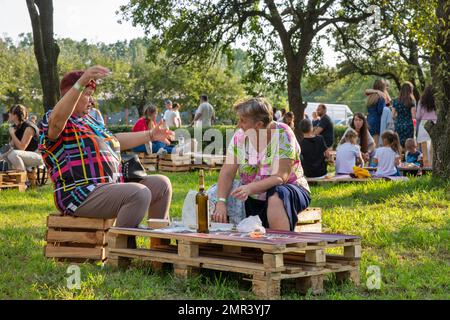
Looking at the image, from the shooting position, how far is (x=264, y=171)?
18.9 feet

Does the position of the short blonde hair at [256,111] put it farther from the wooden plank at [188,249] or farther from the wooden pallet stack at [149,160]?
the wooden pallet stack at [149,160]

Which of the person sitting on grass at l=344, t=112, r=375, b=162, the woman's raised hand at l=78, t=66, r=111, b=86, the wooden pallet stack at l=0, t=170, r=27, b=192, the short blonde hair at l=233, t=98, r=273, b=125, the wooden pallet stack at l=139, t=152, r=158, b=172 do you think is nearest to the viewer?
the woman's raised hand at l=78, t=66, r=111, b=86

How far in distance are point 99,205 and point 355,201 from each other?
463 cm

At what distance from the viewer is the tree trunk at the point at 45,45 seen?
47.6 feet

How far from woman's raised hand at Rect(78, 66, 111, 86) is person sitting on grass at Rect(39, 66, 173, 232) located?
0.14 m

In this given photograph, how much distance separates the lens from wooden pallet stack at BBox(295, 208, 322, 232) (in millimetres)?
6395

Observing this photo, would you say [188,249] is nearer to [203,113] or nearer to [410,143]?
[410,143]

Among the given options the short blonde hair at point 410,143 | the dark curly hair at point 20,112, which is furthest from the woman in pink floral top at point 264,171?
the short blonde hair at point 410,143

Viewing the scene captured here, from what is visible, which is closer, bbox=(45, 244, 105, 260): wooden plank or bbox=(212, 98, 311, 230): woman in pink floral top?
bbox=(212, 98, 311, 230): woman in pink floral top

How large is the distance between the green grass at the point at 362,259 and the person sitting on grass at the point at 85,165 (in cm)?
46

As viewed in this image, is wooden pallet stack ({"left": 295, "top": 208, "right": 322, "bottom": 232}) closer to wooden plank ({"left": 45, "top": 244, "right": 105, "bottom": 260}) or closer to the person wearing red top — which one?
wooden plank ({"left": 45, "top": 244, "right": 105, "bottom": 260})

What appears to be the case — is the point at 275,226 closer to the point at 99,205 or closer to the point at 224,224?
the point at 224,224

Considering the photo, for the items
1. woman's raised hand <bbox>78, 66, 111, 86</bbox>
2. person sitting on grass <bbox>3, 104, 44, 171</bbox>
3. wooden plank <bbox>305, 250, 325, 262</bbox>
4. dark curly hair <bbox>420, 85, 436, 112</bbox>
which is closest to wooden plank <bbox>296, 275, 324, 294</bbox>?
wooden plank <bbox>305, 250, 325, 262</bbox>

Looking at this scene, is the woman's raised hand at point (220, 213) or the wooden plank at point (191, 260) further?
the woman's raised hand at point (220, 213)
